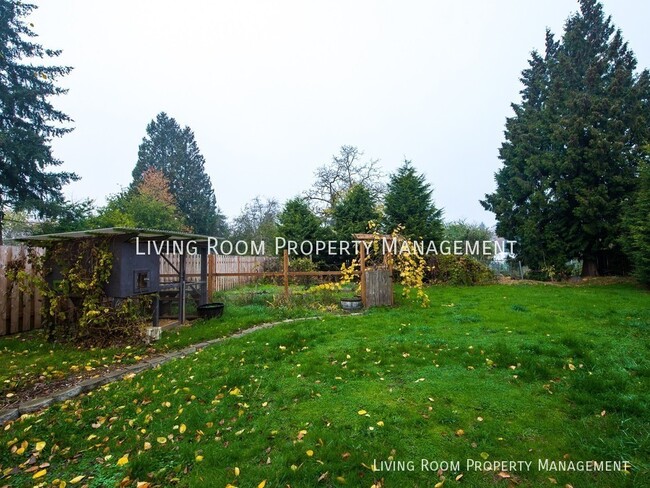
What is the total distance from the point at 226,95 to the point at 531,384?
21.8m

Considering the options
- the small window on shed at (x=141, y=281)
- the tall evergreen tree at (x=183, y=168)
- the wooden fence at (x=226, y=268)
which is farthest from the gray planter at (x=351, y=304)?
the tall evergreen tree at (x=183, y=168)

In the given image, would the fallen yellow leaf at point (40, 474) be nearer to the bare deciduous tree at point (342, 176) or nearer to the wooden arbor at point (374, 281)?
the wooden arbor at point (374, 281)

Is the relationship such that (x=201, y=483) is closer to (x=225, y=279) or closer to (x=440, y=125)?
(x=225, y=279)

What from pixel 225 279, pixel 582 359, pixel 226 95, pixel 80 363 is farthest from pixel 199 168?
pixel 582 359

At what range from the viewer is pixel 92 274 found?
569 cm

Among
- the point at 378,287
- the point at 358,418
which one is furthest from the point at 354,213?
the point at 358,418

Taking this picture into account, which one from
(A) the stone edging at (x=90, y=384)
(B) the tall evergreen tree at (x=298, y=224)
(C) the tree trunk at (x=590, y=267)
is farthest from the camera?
(B) the tall evergreen tree at (x=298, y=224)

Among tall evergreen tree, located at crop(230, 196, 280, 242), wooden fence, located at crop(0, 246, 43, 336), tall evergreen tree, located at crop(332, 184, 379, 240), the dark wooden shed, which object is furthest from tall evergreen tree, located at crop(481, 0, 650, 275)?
wooden fence, located at crop(0, 246, 43, 336)

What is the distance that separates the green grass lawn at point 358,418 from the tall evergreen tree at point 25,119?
14.8 metres

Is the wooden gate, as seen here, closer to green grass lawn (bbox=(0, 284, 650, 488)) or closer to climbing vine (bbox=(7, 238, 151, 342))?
green grass lawn (bbox=(0, 284, 650, 488))

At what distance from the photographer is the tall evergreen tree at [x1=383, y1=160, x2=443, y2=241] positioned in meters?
16.3

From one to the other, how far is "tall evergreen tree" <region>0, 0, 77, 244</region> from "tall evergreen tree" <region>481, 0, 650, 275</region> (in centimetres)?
2244

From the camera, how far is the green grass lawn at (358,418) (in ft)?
7.28

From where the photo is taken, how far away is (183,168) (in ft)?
131
